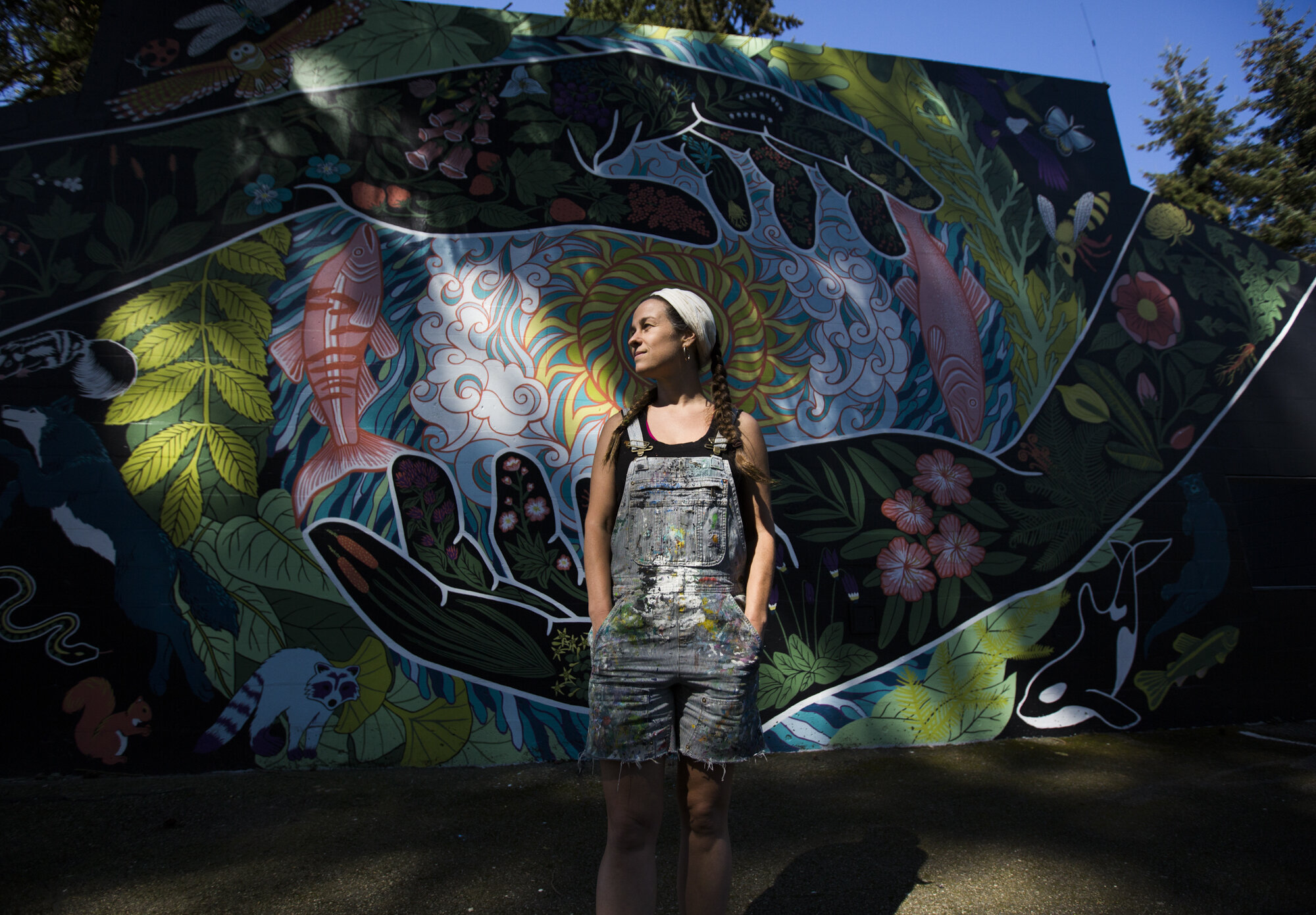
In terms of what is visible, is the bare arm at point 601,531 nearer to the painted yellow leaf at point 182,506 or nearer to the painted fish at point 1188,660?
the painted yellow leaf at point 182,506

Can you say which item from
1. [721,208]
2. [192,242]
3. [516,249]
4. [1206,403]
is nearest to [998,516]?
[1206,403]

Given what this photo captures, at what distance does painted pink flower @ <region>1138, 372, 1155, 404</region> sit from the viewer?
14.8ft

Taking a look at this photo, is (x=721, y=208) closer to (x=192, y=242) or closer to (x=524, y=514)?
(x=524, y=514)

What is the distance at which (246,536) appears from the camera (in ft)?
10.8

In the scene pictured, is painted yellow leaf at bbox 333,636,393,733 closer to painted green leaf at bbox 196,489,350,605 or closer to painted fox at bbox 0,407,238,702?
painted green leaf at bbox 196,489,350,605

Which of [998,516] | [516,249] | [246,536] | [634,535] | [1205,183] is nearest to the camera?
[634,535]

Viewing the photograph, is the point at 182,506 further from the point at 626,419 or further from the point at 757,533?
the point at 757,533

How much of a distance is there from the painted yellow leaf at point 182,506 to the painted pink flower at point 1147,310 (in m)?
5.13

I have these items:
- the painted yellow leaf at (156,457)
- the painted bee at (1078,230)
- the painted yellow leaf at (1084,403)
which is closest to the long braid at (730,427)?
the painted yellow leaf at (156,457)

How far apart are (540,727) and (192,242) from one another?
2.79 metres

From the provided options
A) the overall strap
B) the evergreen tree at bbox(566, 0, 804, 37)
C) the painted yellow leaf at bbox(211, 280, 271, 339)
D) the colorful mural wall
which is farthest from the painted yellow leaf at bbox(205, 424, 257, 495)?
the evergreen tree at bbox(566, 0, 804, 37)

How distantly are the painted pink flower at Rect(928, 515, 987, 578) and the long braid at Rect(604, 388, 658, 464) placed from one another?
2.64 meters

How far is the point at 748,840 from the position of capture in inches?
99.3

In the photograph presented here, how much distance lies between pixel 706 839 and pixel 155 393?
3.13m
